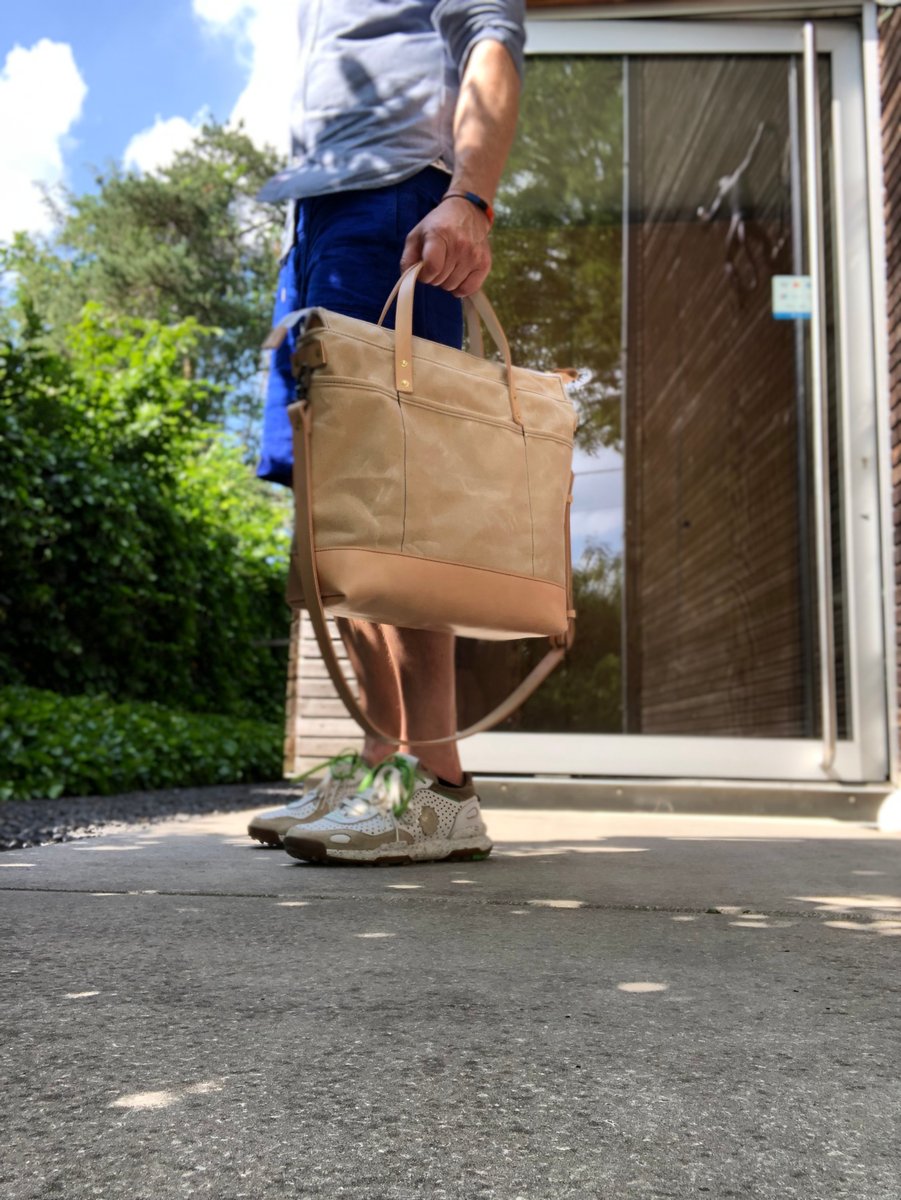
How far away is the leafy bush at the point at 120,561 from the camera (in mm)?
5945

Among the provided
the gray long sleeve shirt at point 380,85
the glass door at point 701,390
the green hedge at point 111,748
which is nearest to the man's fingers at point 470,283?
the gray long sleeve shirt at point 380,85

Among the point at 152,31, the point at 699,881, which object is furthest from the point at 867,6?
the point at 152,31

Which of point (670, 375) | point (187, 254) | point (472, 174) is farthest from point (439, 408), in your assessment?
point (187, 254)

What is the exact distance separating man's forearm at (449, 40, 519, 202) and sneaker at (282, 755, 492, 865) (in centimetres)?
103

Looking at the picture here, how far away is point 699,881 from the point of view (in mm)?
1868

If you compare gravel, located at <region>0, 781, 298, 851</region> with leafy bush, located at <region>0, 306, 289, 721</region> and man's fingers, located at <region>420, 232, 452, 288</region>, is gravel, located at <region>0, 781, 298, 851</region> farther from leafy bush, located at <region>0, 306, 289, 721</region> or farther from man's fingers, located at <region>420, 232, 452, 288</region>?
man's fingers, located at <region>420, 232, 452, 288</region>

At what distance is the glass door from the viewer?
12.8ft

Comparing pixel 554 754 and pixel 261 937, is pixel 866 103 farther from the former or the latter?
pixel 261 937

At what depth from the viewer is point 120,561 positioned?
638 centimetres

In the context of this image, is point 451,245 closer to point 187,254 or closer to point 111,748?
point 111,748

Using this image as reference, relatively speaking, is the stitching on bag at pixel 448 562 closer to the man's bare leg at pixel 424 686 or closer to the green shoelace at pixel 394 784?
the man's bare leg at pixel 424 686

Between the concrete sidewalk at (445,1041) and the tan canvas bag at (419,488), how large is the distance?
0.42 m

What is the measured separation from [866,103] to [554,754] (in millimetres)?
2449

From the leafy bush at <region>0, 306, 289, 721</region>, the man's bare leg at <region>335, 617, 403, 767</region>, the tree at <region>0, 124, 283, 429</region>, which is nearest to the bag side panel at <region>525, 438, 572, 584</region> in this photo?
the man's bare leg at <region>335, 617, 403, 767</region>
